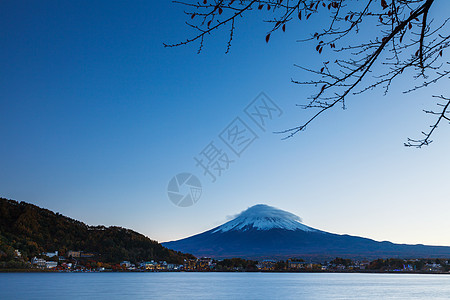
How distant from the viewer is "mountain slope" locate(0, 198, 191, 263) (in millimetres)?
53959

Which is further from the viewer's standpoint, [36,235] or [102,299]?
[36,235]

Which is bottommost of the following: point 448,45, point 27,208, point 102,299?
point 102,299

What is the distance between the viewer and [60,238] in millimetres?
59406

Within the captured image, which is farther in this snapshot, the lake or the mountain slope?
the mountain slope

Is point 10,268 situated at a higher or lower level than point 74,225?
lower

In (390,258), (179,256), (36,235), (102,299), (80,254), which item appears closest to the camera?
(102,299)

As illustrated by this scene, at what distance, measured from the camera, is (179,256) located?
3108 inches

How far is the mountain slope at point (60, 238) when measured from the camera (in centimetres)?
5396

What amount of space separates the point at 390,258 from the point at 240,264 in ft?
96.4

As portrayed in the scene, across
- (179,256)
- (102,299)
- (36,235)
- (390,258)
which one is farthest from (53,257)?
(390,258)

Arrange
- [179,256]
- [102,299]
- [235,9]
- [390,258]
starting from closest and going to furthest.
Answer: [235,9]
[102,299]
[179,256]
[390,258]

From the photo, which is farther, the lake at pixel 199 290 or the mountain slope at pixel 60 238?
the mountain slope at pixel 60 238

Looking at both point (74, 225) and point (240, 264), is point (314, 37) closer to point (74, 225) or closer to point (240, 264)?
point (74, 225)

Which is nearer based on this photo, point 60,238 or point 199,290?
point 199,290
